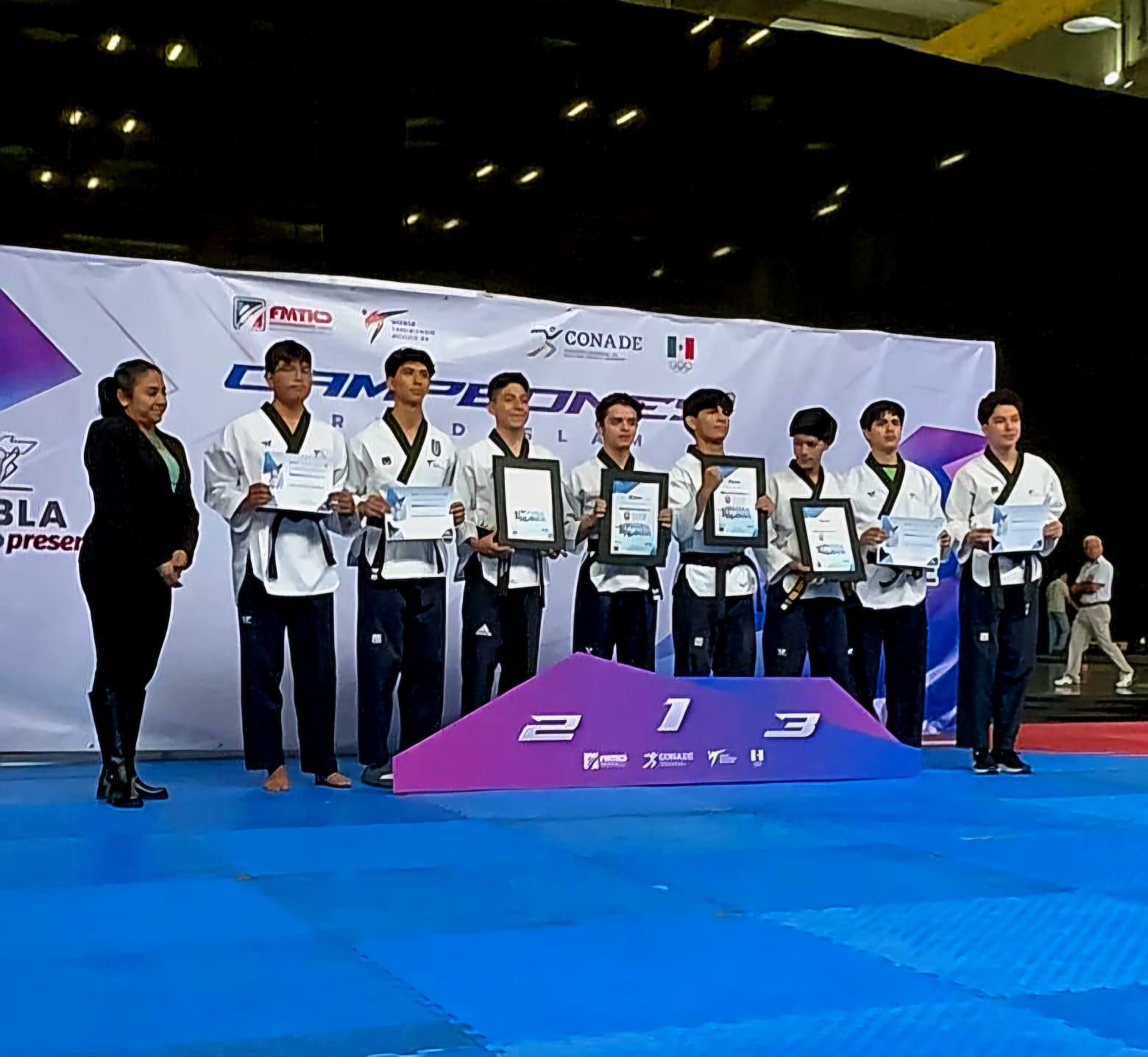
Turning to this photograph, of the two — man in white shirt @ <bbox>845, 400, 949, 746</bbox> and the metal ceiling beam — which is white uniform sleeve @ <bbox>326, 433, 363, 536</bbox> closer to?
man in white shirt @ <bbox>845, 400, 949, 746</bbox>

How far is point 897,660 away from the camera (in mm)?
6633

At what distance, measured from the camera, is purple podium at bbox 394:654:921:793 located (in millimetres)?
5250

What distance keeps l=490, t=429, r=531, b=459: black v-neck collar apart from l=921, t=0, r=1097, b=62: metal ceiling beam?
6.68 m

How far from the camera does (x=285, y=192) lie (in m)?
8.31

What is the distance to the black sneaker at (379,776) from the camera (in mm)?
5406

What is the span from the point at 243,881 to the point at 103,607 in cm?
161

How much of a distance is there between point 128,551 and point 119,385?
0.60 meters

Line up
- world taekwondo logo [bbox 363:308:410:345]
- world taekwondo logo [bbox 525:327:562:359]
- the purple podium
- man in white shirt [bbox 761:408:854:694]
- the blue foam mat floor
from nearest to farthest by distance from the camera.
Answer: the blue foam mat floor, the purple podium, man in white shirt [bbox 761:408:854:694], world taekwondo logo [bbox 363:308:410:345], world taekwondo logo [bbox 525:327:562:359]

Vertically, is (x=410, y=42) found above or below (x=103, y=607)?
above

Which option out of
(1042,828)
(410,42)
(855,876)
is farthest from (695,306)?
(855,876)

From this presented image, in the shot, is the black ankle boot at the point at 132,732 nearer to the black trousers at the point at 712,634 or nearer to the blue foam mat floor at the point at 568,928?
the blue foam mat floor at the point at 568,928

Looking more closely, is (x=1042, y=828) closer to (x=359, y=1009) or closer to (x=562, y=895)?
(x=562, y=895)

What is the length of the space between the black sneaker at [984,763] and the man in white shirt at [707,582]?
3.59 feet

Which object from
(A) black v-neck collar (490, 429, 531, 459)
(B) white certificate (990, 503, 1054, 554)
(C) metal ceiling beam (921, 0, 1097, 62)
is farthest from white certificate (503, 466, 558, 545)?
(C) metal ceiling beam (921, 0, 1097, 62)
